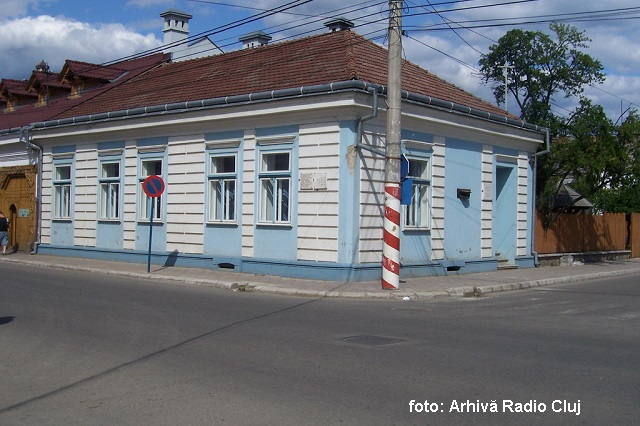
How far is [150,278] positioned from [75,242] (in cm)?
683

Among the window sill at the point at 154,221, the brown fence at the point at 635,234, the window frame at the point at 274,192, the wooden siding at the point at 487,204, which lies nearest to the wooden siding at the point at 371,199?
the window frame at the point at 274,192

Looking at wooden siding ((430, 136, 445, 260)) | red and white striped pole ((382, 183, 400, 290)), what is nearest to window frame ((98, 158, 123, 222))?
wooden siding ((430, 136, 445, 260))

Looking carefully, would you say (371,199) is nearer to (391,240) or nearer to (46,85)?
(391,240)

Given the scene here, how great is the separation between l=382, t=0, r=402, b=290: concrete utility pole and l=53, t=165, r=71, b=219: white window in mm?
13780

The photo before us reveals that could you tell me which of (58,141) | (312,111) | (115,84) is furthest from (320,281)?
(115,84)

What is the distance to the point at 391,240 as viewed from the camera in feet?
52.2

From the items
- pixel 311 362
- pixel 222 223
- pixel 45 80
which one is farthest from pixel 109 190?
pixel 311 362

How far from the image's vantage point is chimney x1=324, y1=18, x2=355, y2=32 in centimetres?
2164

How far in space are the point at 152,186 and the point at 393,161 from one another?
22.2 ft

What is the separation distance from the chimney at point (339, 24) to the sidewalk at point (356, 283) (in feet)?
27.0

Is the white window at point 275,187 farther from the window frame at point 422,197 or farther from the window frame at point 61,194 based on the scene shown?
the window frame at point 61,194

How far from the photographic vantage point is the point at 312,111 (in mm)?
17406

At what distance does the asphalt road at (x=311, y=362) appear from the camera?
632 cm

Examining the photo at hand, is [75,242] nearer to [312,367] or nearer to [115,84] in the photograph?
[115,84]
